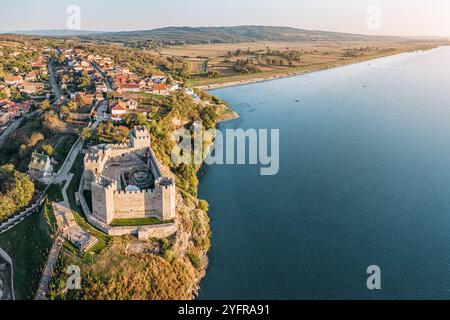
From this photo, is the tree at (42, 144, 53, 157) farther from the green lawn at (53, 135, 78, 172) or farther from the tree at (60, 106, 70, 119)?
the tree at (60, 106, 70, 119)

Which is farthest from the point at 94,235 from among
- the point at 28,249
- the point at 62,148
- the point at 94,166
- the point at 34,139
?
the point at 34,139

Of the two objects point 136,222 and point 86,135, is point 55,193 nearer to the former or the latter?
point 136,222

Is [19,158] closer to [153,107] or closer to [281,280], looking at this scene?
[153,107]

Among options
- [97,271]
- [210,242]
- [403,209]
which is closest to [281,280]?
[210,242]

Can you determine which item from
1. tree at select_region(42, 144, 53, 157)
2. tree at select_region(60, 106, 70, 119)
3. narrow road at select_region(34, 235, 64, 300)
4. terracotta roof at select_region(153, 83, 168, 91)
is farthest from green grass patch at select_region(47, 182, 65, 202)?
terracotta roof at select_region(153, 83, 168, 91)

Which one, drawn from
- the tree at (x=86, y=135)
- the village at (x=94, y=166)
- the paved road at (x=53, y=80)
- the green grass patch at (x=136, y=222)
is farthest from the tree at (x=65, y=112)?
the green grass patch at (x=136, y=222)
